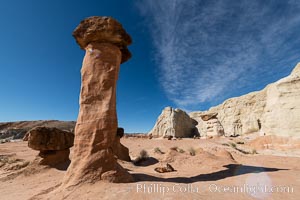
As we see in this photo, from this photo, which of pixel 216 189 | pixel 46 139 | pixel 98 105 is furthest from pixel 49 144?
pixel 216 189

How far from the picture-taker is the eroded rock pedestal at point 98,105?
505 cm

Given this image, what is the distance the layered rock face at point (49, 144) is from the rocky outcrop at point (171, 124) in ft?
78.8

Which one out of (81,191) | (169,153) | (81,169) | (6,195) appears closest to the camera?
(81,191)

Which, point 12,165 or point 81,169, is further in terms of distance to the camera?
point 12,165

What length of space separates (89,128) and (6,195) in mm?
3508

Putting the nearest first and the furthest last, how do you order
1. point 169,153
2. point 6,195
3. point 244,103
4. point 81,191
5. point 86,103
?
1. point 81,191
2. point 6,195
3. point 86,103
4. point 169,153
5. point 244,103

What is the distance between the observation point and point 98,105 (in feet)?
18.7

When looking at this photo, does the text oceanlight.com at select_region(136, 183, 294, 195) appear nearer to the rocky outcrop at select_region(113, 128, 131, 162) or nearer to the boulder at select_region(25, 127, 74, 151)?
the rocky outcrop at select_region(113, 128, 131, 162)

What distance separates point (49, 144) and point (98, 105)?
470 centimetres

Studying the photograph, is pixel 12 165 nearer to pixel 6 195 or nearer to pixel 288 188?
pixel 6 195

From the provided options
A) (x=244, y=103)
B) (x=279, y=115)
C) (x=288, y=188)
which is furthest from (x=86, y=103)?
(x=244, y=103)

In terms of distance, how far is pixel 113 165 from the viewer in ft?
17.1

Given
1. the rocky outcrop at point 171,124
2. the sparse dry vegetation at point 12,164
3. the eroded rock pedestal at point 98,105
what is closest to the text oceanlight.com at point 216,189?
the eroded rock pedestal at point 98,105

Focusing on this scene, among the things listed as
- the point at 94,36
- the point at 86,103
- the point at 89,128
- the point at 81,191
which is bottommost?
the point at 81,191
